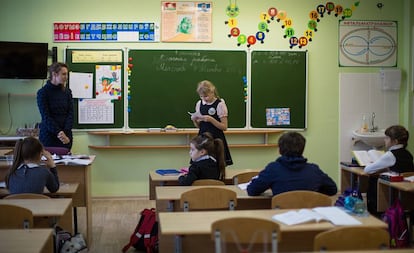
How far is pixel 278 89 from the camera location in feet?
23.7

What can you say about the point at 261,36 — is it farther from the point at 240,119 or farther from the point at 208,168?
the point at 208,168

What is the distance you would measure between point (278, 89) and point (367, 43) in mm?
1425

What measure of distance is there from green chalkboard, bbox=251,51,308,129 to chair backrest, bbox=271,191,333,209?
391cm

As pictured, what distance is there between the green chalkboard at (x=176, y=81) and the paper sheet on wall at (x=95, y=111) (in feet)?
0.85

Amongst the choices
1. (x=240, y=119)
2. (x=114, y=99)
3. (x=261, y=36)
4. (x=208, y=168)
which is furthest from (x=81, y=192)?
(x=261, y=36)

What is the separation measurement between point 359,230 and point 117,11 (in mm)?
5192

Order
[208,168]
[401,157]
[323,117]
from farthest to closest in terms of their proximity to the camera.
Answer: [323,117] < [401,157] < [208,168]

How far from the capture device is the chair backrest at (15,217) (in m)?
3.01

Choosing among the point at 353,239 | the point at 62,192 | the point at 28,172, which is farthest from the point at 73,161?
the point at 353,239

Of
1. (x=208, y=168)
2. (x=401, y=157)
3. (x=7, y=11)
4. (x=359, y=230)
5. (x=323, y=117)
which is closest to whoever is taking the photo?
(x=359, y=230)

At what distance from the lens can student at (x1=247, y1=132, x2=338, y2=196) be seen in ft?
11.7

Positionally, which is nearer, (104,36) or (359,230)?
(359,230)

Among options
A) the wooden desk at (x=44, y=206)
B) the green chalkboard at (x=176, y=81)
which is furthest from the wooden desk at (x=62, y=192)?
the green chalkboard at (x=176, y=81)

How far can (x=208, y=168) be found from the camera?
439 cm
